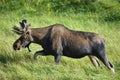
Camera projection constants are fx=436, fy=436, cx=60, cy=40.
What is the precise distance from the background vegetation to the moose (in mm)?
272

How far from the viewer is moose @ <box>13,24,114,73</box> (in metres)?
10.4

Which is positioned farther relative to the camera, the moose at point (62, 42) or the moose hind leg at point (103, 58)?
the moose hind leg at point (103, 58)

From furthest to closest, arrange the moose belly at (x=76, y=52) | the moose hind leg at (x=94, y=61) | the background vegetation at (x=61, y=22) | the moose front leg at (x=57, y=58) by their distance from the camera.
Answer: the moose hind leg at (x=94, y=61) < the moose belly at (x=76, y=52) < the moose front leg at (x=57, y=58) < the background vegetation at (x=61, y=22)

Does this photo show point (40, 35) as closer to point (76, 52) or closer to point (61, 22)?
point (76, 52)

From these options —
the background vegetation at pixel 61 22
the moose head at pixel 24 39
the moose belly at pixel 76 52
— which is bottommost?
the background vegetation at pixel 61 22

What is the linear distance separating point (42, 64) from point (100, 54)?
4.78 ft

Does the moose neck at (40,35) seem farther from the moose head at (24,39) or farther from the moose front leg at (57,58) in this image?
the moose front leg at (57,58)

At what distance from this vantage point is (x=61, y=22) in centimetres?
1484

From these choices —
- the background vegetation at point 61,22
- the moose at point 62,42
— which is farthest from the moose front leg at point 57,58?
the background vegetation at point 61,22

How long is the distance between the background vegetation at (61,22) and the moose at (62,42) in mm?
272

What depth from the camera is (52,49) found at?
10.3 m

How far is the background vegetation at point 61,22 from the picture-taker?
9.55 meters

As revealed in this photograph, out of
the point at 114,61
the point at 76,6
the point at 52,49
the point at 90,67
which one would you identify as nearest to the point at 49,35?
the point at 52,49

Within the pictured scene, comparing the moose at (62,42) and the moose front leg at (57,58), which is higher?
the moose at (62,42)
